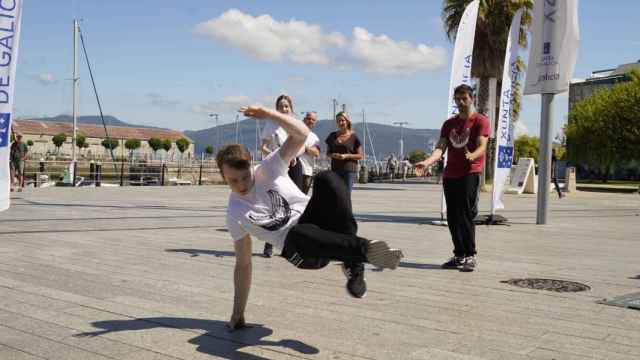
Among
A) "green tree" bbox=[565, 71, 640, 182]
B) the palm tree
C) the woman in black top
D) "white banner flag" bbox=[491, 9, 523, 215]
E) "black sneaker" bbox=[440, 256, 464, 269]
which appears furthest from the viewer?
"green tree" bbox=[565, 71, 640, 182]

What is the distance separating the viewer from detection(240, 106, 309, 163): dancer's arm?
136 inches

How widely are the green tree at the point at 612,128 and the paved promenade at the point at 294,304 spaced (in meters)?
37.3

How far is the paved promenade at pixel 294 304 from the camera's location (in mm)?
3592

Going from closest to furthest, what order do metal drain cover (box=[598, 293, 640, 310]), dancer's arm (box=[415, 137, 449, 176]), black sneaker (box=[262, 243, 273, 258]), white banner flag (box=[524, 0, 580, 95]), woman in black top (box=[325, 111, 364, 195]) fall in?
metal drain cover (box=[598, 293, 640, 310]) → dancer's arm (box=[415, 137, 449, 176]) → black sneaker (box=[262, 243, 273, 258]) → woman in black top (box=[325, 111, 364, 195]) → white banner flag (box=[524, 0, 580, 95])

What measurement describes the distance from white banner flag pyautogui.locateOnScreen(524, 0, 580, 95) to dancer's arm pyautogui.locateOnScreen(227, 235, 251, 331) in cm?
932

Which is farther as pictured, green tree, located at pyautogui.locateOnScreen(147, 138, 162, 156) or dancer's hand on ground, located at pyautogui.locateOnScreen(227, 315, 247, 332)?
green tree, located at pyautogui.locateOnScreen(147, 138, 162, 156)

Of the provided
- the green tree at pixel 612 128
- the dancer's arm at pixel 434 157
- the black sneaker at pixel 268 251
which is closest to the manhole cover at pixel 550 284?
the dancer's arm at pixel 434 157

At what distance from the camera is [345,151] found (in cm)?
801

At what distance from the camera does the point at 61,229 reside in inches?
373

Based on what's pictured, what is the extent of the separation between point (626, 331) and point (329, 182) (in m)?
2.15

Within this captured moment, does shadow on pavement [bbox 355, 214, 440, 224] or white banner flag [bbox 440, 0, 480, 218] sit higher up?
white banner flag [bbox 440, 0, 480, 218]

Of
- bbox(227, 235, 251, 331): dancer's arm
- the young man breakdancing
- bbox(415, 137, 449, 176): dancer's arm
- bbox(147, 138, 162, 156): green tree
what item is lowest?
bbox(227, 235, 251, 331): dancer's arm

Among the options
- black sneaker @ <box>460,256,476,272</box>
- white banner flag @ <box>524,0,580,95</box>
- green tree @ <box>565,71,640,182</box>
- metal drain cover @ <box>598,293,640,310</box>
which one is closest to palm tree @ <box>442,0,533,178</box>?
white banner flag @ <box>524,0,580,95</box>

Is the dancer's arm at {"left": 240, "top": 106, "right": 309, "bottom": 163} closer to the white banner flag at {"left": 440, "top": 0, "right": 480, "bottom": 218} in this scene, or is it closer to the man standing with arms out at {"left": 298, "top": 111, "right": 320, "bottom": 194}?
the man standing with arms out at {"left": 298, "top": 111, "right": 320, "bottom": 194}
